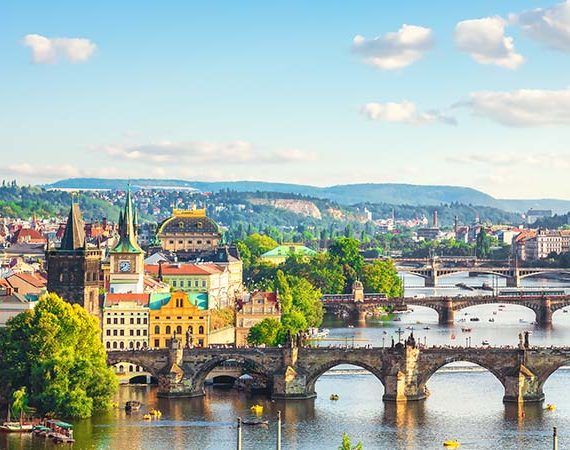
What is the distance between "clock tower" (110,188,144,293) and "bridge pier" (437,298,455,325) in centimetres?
4302

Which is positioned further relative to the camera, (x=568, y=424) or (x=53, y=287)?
(x=53, y=287)

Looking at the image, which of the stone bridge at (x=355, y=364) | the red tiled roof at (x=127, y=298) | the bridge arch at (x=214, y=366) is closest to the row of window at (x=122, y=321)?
the red tiled roof at (x=127, y=298)

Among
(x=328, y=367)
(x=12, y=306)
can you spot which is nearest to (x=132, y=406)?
(x=328, y=367)

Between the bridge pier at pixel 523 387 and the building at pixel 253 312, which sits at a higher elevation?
the building at pixel 253 312

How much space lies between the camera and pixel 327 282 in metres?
175

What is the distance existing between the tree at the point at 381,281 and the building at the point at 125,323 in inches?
2849

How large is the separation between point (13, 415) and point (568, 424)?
28708mm

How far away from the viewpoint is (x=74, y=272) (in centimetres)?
10450

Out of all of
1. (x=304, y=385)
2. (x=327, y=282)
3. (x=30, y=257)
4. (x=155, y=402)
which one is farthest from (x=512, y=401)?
(x=30, y=257)

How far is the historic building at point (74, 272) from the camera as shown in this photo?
342ft

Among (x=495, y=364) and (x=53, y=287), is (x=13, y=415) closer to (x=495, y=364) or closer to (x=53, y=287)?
(x=53, y=287)

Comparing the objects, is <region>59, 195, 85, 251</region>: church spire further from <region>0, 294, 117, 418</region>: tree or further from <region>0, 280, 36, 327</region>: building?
<region>0, 294, 117, 418</region>: tree

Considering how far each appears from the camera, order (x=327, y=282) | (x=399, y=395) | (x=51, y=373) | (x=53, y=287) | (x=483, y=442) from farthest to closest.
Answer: (x=327, y=282) < (x=53, y=287) < (x=399, y=395) < (x=51, y=373) < (x=483, y=442)

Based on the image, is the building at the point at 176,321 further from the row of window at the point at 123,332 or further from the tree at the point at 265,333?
the tree at the point at 265,333
